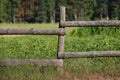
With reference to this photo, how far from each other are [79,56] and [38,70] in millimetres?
1000

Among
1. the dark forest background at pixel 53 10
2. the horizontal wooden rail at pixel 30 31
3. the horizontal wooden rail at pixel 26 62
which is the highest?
the horizontal wooden rail at pixel 30 31

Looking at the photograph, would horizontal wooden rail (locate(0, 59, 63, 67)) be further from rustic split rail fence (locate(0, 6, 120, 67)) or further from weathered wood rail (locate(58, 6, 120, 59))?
weathered wood rail (locate(58, 6, 120, 59))

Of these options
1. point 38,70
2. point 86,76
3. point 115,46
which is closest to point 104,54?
point 86,76

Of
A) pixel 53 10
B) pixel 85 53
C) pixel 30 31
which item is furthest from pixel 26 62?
pixel 53 10

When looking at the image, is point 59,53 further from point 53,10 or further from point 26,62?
point 53,10

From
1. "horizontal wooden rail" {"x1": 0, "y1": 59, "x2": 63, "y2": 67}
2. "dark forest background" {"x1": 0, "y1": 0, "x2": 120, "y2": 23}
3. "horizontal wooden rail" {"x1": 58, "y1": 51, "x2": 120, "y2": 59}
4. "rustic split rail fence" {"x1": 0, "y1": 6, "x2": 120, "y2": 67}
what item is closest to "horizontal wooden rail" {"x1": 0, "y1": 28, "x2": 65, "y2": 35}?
"rustic split rail fence" {"x1": 0, "y1": 6, "x2": 120, "y2": 67}

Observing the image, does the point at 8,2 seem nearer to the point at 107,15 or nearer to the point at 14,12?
the point at 14,12

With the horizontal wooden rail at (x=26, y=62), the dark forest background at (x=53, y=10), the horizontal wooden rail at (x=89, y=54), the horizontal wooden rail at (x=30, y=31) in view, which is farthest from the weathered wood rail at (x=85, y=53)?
the dark forest background at (x=53, y=10)

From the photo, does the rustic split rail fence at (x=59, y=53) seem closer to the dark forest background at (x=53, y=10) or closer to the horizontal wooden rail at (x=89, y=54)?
the horizontal wooden rail at (x=89, y=54)

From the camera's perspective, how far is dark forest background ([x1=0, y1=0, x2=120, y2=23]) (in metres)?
71.9

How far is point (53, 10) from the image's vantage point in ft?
245

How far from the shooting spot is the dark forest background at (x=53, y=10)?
7188 centimetres

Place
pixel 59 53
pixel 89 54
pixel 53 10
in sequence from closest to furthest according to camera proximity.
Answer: pixel 89 54 < pixel 59 53 < pixel 53 10

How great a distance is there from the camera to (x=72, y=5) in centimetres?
7481
